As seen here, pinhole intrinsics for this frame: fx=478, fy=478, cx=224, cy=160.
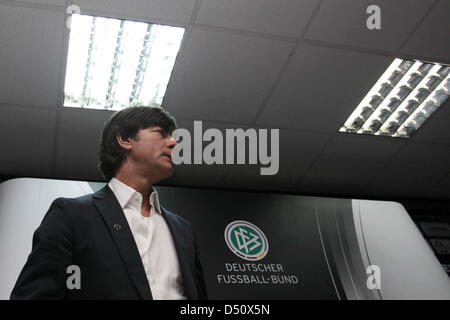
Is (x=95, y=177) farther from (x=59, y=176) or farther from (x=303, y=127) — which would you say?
(x=303, y=127)

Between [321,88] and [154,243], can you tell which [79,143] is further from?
[321,88]

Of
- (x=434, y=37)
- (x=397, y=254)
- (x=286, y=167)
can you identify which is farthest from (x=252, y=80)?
(x=397, y=254)

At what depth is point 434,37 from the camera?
99.7 inches

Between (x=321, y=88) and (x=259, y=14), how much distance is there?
62cm

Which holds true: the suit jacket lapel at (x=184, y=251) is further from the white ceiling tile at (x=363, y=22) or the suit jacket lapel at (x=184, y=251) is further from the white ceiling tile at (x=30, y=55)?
the white ceiling tile at (x=363, y=22)

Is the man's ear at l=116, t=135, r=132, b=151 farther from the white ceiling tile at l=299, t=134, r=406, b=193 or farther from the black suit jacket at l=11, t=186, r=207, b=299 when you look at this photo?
the white ceiling tile at l=299, t=134, r=406, b=193

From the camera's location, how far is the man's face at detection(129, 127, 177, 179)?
2057mm

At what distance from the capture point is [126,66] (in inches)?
101

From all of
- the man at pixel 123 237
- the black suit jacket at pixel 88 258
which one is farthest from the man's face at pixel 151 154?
the black suit jacket at pixel 88 258

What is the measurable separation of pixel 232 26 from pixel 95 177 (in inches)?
54.5

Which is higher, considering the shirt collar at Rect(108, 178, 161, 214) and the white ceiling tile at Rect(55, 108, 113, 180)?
the white ceiling tile at Rect(55, 108, 113, 180)

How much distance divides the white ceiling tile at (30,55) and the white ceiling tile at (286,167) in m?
1.27

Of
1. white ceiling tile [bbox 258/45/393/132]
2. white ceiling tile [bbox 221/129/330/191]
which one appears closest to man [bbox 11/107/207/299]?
white ceiling tile [bbox 258/45/393/132]
